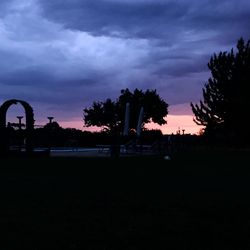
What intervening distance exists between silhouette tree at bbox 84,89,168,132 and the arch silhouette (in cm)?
4621

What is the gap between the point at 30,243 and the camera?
227 inches

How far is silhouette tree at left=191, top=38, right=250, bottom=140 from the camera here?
54.5m

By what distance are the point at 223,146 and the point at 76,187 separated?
4641 centimetres

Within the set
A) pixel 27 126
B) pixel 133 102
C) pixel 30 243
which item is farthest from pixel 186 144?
pixel 30 243

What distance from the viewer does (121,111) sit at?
75.1m

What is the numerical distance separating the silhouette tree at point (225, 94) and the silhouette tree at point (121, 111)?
17442mm

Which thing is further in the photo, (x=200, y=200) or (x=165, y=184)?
(x=165, y=184)

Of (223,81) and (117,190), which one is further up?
(223,81)

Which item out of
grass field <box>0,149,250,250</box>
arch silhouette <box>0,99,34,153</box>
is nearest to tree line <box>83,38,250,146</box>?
arch silhouette <box>0,99,34,153</box>

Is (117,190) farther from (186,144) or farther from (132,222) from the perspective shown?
(186,144)

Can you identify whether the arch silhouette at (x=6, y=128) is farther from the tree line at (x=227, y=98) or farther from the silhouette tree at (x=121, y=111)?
the silhouette tree at (x=121, y=111)

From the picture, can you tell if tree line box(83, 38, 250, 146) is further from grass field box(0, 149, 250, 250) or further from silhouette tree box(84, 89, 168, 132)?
grass field box(0, 149, 250, 250)

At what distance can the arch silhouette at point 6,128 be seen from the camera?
26562 millimetres

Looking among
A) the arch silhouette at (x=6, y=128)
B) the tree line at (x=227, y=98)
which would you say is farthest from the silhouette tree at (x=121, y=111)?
the arch silhouette at (x=6, y=128)
